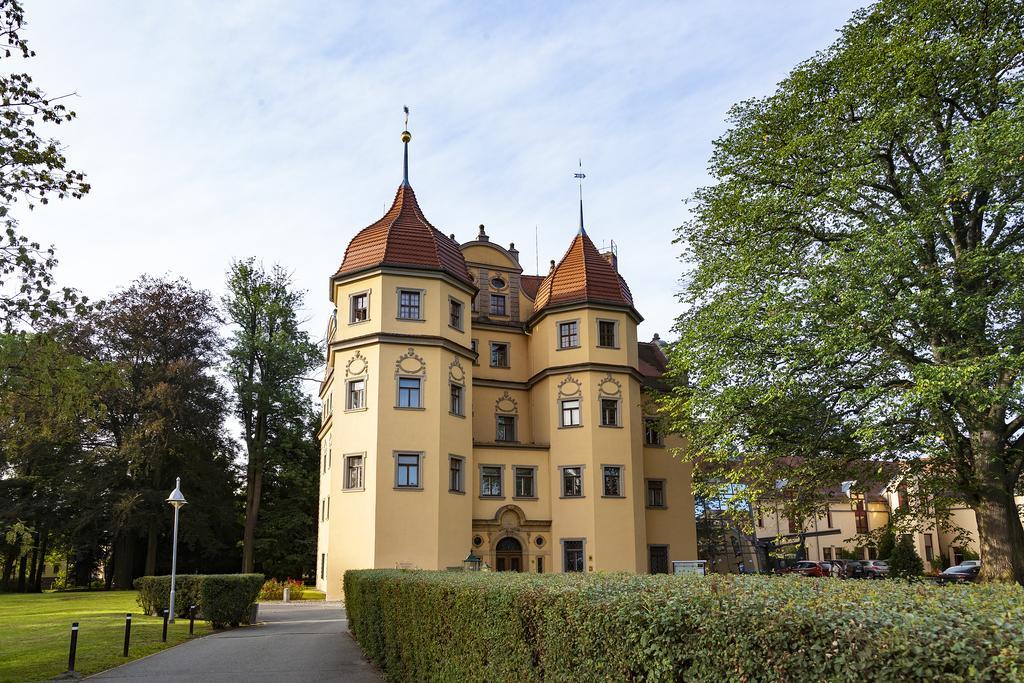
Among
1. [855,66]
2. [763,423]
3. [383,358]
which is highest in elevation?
[855,66]

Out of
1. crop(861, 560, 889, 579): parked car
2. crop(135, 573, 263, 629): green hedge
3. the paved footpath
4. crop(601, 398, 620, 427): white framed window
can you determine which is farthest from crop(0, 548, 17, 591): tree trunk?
crop(861, 560, 889, 579): parked car

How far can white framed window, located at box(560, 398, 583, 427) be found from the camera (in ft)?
113

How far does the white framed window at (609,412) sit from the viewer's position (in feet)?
112

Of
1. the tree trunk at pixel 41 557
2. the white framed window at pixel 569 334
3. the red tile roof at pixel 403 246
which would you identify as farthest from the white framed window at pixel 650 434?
the tree trunk at pixel 41 557

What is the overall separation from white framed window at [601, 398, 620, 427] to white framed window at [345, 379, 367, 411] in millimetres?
10048

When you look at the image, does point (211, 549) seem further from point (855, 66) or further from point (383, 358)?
point (855, 66)

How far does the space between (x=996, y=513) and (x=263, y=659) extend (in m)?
16.1

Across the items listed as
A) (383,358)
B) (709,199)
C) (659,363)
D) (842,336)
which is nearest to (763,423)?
(842,336)

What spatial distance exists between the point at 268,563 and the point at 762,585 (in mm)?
44054

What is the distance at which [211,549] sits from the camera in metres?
43.0

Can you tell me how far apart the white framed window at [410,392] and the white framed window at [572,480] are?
7.10 m

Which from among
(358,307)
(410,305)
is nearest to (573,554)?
(410,305)

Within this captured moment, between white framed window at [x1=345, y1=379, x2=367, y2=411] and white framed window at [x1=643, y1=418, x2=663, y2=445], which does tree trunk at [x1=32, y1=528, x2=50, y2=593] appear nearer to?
white framed window at [x1=345, y1=379, x2=367, y2=411]

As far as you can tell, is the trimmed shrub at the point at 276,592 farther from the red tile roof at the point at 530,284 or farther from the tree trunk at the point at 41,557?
the red tile roof at the point at 530,284
